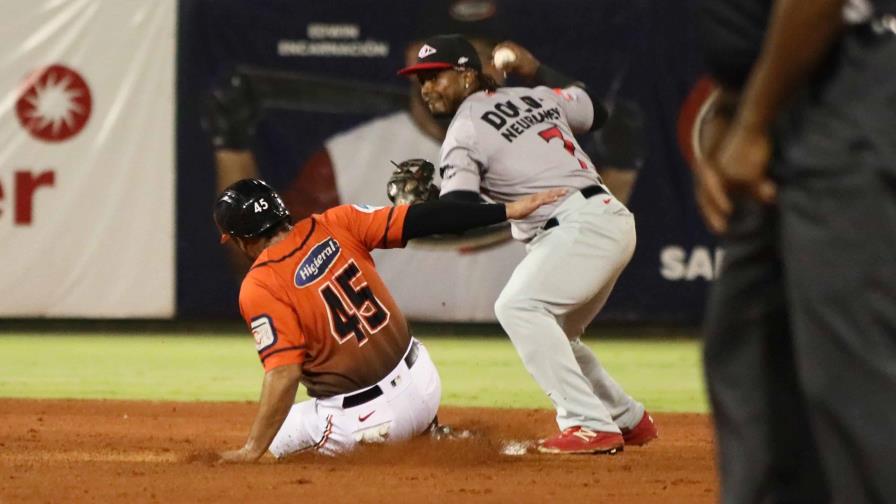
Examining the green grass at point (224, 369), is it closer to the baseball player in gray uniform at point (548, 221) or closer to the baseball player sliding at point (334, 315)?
the baseball player in gray uniform at point (548, 221)

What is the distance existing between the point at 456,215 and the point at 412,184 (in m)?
1.25

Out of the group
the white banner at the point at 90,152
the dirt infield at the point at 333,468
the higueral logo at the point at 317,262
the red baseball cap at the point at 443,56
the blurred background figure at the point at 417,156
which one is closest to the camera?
the dirt infield at the point at 333,468

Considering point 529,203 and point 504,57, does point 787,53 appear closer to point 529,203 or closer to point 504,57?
point 529,203

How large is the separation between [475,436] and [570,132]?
1438mm

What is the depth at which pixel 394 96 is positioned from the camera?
429 inches

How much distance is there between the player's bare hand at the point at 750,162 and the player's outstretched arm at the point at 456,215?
3.20 metres

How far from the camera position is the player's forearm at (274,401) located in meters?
5.06

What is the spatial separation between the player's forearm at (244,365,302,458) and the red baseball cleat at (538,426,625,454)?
1.14 metres

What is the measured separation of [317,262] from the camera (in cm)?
536

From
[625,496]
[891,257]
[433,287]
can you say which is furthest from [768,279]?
[433,287]

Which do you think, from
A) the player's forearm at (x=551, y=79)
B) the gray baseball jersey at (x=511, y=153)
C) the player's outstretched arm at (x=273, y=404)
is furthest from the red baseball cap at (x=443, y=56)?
the player's outstretched arm at (x=273, y=404)

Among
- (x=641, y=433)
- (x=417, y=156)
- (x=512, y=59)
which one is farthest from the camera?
(x=417, y=156)

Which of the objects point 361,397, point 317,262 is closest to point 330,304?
point 317,262

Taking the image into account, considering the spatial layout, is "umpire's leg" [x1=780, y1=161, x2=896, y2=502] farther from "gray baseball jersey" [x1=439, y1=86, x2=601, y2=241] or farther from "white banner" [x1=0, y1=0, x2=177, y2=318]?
"white banner" [x1=0, y1=0, x2=177, y2=318]
